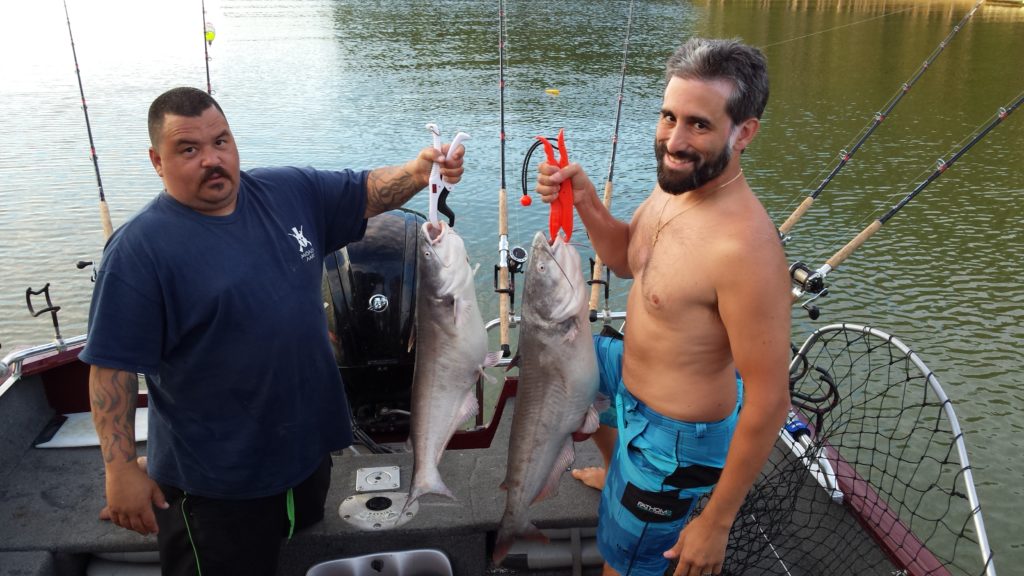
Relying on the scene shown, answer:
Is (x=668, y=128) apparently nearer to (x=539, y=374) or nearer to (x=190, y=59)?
(x=539, y=374)

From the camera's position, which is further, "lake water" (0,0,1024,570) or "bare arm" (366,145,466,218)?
"lake water" (0,0,1024,570)

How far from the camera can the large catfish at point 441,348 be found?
2.94m

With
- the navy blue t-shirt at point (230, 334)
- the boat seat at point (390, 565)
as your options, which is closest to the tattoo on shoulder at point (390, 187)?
the navy blue t-shirt at point (230, 334)

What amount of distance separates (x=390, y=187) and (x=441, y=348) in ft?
2.67

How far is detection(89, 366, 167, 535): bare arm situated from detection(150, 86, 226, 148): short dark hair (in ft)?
3.06

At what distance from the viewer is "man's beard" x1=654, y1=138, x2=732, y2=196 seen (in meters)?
2.61

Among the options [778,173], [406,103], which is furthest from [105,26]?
[778,173]

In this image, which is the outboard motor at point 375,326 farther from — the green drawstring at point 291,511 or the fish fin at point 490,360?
the fish fin at point 490,360

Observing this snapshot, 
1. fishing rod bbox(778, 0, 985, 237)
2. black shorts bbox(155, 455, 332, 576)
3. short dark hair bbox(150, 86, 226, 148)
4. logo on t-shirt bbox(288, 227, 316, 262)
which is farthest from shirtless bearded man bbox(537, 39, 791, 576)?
fishing rod bbox(778, 0, 985, 237)

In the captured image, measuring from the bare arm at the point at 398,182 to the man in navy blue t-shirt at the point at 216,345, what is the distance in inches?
0.4

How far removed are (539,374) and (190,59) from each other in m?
24.6

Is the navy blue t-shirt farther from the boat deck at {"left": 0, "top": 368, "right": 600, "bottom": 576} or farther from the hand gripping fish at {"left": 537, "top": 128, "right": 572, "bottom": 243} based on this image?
the hand gripping fish at {"left": 537, "top": 128, "right": 572, "bottom": 243}

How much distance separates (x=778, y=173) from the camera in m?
14.5

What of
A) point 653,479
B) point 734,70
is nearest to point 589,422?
point 653,479
